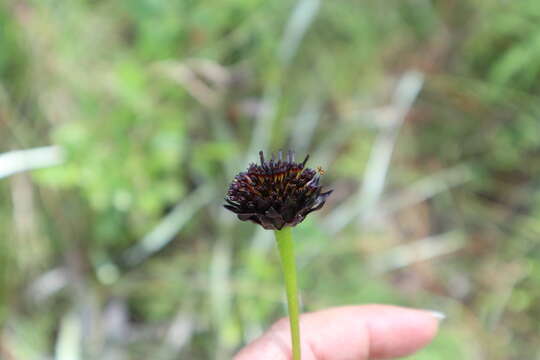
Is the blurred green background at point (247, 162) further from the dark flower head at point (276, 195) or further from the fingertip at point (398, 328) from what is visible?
the dark flower head at point (276, 195)

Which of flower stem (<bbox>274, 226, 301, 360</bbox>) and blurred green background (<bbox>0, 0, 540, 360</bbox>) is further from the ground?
blurred green background (<bbox>0, 0, 540, 360</bbox>)

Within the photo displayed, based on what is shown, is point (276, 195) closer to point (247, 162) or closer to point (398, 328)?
point (398, 328)

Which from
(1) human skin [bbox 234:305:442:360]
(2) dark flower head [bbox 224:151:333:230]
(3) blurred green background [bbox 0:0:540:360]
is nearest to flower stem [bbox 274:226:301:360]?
(2) dark flower head [bbox 224:151:333:230]

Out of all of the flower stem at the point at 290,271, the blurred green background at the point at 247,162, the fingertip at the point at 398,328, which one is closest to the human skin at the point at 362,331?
the fingertip at the point at 398,328

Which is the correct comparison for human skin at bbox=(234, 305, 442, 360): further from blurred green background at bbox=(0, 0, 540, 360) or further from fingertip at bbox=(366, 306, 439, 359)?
blurred green background at bbox=(0, 0, 540, 360)

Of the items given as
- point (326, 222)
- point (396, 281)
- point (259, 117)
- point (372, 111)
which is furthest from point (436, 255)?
point (259, 117)

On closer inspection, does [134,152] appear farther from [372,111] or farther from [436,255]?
[436,255]
